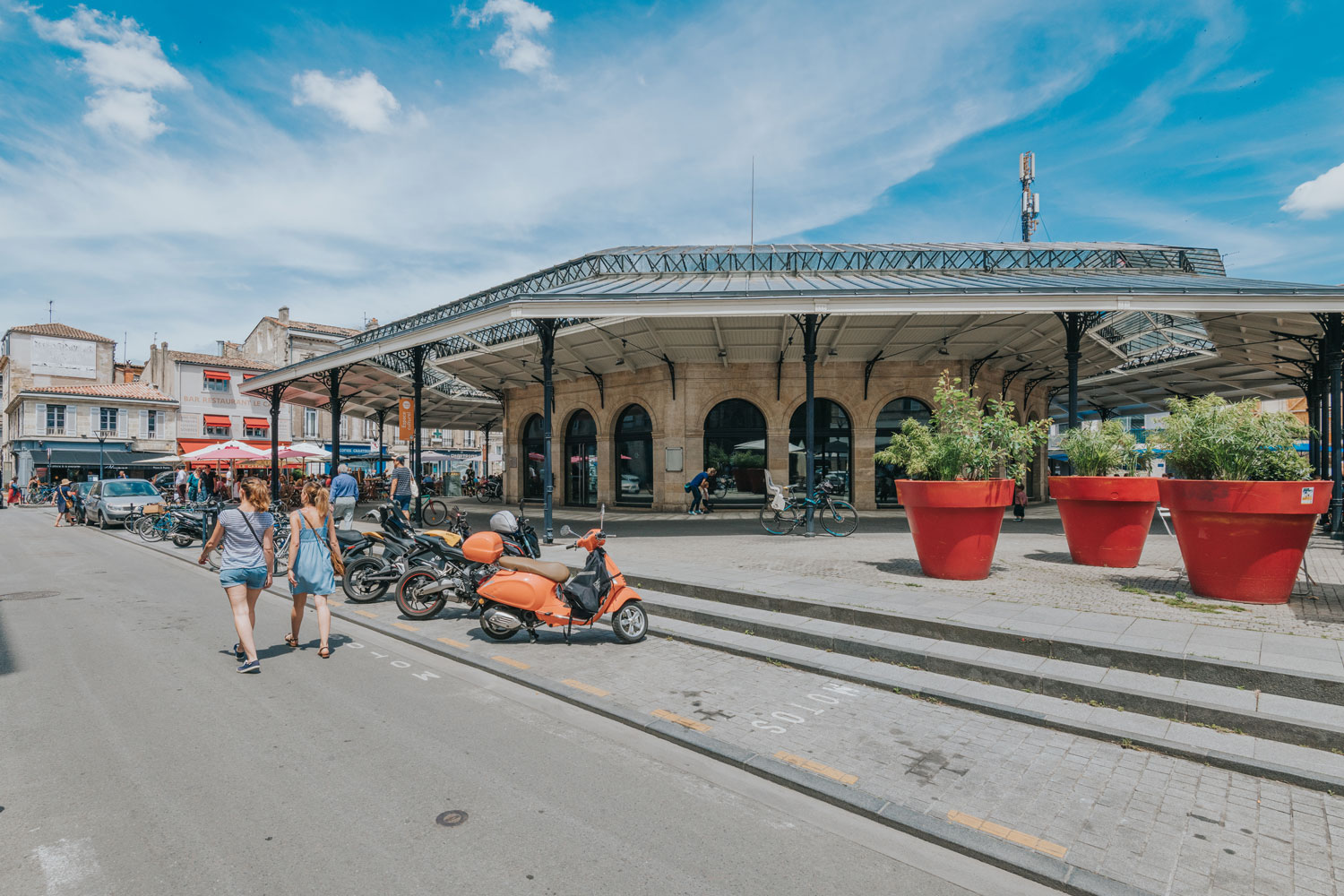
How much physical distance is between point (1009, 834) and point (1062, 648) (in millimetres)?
2625

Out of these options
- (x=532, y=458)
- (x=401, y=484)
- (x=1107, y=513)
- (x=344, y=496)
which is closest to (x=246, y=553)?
(x=344, y=496)

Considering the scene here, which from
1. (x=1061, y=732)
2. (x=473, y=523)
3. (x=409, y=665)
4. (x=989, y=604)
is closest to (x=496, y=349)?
(x=473, y=523)

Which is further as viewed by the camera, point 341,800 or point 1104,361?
point 1104,361

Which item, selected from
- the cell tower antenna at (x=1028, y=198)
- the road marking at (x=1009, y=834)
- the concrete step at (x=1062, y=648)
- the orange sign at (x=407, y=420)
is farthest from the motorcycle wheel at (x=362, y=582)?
the cell tower antenna at (x=1028, y=198)

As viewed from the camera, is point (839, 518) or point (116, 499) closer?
point (839, 518)

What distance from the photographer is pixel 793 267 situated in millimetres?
21000

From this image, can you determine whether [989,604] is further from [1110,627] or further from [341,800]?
[341,800]

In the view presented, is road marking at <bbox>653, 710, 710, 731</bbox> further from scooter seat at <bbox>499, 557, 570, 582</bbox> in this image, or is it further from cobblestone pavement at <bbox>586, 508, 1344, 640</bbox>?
cobblestone pavement at <bbox>586, 508, 1344, 640</bbox>

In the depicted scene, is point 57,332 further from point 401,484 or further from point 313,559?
point 313,559

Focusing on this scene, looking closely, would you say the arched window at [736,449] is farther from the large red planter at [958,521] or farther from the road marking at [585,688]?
the road marking at [585,688]

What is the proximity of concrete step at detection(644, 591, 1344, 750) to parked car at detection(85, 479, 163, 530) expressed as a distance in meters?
20.2

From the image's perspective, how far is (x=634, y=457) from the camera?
20.7m

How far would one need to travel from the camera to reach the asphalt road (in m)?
2.75

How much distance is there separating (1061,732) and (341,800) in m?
4.30
